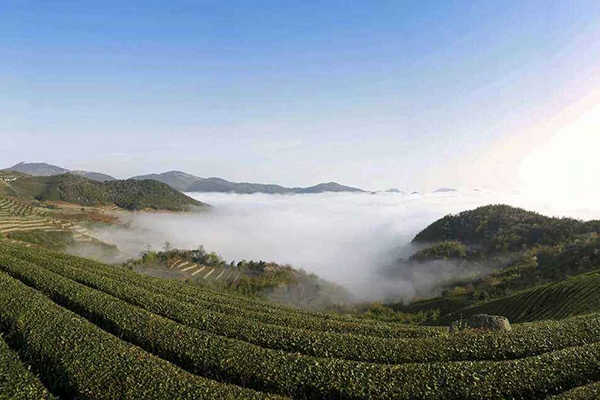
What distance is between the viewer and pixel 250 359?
876 inches

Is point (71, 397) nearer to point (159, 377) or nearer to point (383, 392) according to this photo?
point (159, 377)

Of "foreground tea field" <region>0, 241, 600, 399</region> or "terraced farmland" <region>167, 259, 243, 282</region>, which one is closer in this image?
"foreground tea field" <region>0, 241, 600, 399</region>

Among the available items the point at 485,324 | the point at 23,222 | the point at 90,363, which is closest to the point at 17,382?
the point at 90,363

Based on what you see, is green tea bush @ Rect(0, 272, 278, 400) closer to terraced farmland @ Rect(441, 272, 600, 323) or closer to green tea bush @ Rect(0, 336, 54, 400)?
green tea bush @ Rect(0, 336, 54, 400)

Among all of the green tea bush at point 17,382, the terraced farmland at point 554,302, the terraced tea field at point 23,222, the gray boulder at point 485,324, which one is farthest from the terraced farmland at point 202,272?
the green tea bush at point 17,382

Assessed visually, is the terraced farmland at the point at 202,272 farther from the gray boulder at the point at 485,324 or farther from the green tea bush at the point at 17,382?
the green tea bush at the point at 17,382

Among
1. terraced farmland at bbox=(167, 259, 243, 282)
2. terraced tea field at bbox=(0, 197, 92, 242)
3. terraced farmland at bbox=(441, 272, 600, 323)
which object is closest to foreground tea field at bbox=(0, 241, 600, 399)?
terraced farmland at bbox=(441, 272, 600, 323)

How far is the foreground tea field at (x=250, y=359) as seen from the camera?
18.2 m

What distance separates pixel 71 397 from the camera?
61.9 feet

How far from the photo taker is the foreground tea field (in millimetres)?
18250

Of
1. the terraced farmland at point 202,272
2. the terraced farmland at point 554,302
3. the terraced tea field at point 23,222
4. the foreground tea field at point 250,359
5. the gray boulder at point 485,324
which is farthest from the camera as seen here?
the terraced farmland at point 202,272

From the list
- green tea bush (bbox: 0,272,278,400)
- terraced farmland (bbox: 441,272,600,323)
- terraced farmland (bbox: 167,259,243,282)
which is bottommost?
terraced farmland (bbox: 167,259,243,282)

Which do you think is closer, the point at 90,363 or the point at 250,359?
the point at 90,363

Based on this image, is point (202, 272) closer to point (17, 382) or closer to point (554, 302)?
point (554, 302)
